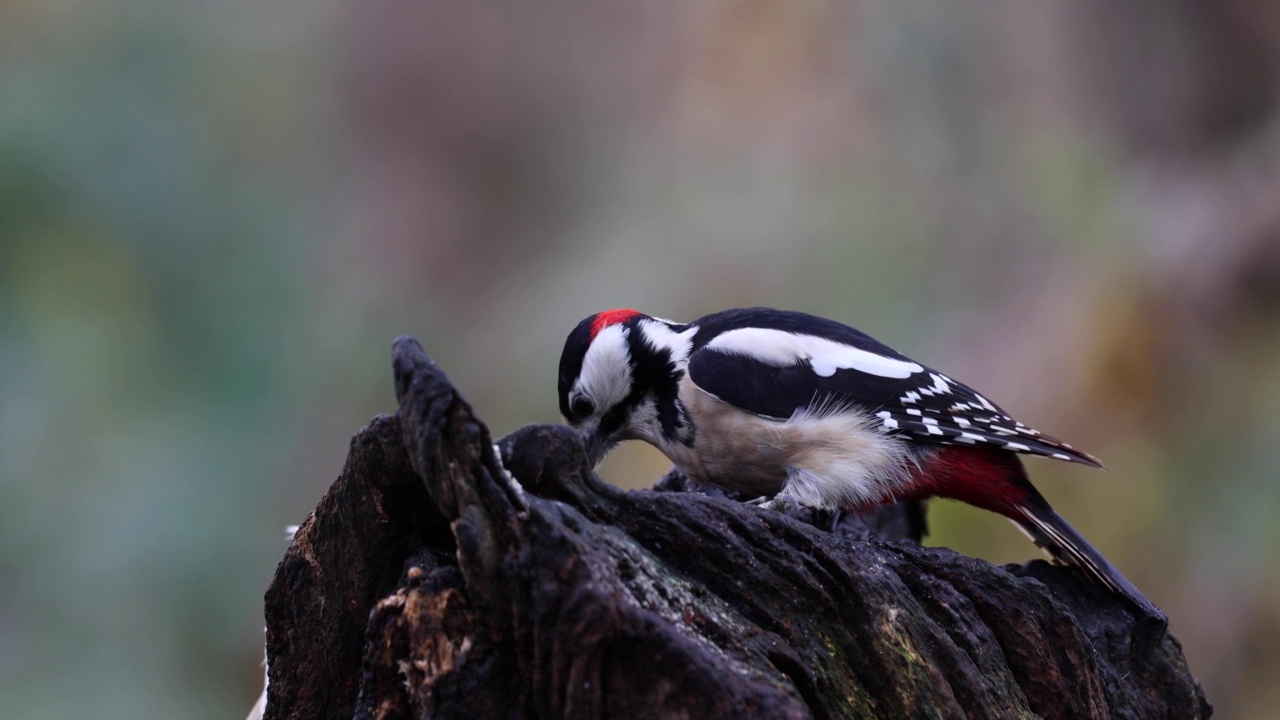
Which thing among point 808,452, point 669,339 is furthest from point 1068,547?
point 669,339

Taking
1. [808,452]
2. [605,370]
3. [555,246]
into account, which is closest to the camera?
[808,452]

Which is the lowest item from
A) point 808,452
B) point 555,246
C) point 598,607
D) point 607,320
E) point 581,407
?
point 598,607

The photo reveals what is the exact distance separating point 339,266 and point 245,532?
1689 millimetres

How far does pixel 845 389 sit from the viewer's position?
8.68 feet

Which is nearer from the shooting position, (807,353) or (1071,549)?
(1071,549)

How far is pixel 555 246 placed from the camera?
6.48 m

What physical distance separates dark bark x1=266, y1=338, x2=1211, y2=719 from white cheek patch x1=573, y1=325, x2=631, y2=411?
0.95 meters

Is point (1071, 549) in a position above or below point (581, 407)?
below

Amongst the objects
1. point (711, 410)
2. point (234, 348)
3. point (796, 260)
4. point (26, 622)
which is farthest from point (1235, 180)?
point (26, 622)

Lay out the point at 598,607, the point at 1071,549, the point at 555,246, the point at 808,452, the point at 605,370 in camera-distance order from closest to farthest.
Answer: the point at 598,607 → the point at 1071,549 → the point at 808,452 → the point at 605,370 → the point at 555,246

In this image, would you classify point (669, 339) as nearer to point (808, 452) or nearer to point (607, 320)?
point (607, 320)

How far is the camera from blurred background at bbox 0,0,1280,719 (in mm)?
5133

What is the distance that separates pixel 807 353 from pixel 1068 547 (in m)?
0.77

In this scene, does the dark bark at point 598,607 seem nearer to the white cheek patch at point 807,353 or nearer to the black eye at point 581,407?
the white cheek patch at point 807,353
